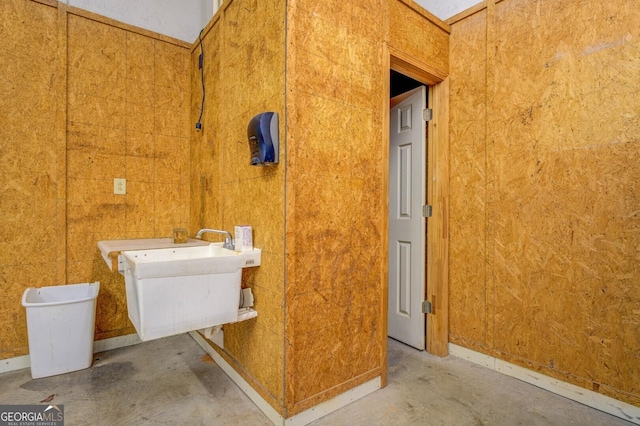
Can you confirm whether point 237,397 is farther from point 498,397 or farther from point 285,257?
point 498,397

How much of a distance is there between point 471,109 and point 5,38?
319 centimetres

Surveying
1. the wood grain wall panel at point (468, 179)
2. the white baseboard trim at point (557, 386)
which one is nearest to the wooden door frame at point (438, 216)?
the wood grain wall panel at point (468, 179)

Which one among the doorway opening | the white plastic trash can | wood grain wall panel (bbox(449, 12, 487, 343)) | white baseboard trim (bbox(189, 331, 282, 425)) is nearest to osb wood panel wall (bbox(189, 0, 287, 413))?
white baseboard trim (bbox(189, 331, 282, 425))

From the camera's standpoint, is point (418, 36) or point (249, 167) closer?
point (249, 167)

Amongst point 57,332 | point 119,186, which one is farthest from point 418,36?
point 57,332

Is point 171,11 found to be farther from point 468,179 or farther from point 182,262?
point 468,179

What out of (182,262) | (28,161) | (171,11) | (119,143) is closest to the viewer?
(182,262)

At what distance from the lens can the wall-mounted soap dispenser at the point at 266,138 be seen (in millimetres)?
1555

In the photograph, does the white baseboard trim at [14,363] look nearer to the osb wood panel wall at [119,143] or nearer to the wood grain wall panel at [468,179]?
the osb wood panel wall at [119,143]

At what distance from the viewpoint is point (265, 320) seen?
1.70m

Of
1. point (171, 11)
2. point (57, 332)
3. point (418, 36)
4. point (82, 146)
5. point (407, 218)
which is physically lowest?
point (57, 332)

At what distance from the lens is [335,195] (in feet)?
5.62

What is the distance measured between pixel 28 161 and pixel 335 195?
215cm

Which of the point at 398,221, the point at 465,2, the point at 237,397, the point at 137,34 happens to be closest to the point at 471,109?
the point at 465,2
